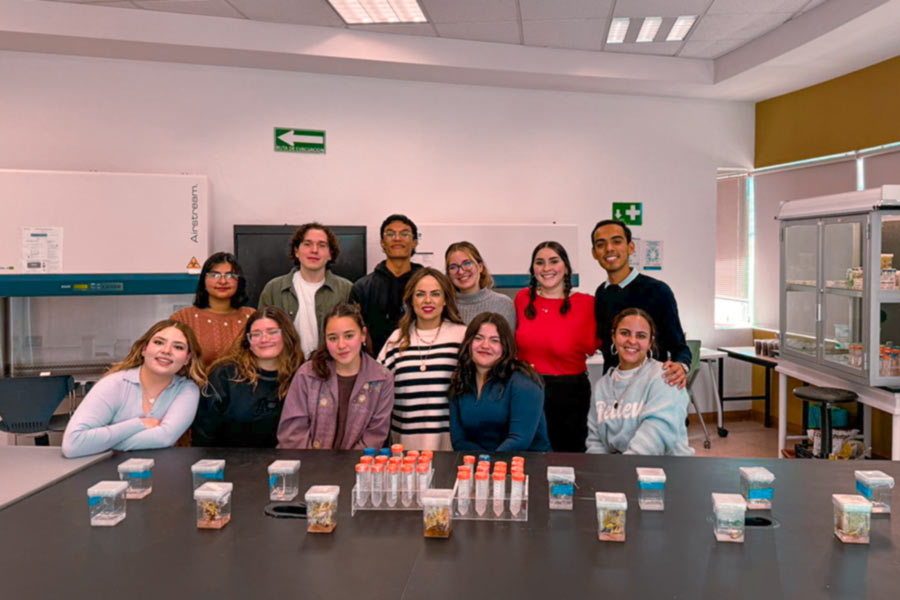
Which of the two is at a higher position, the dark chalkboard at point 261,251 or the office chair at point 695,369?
the dark chalkboard at point 261,251

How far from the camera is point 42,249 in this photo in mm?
3986

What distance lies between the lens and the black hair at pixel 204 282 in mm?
2828

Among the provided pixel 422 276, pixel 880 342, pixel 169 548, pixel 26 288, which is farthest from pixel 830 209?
pixel 26 288

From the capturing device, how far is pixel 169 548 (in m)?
1.46

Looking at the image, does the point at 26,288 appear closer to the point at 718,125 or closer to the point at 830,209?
the point at 830,209

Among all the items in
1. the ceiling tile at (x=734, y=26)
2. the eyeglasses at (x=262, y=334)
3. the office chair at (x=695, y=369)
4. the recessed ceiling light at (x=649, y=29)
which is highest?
the recessed ceiling light at (x=649, y=29)

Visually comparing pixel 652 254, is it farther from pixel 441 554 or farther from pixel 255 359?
pixel 441 554

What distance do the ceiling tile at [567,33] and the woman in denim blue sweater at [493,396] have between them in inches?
101

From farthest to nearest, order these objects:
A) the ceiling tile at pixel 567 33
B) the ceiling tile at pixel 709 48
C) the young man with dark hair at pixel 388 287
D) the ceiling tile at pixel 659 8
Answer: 1. the ceiling tile at pixel 709 48
2. the ceiling tile at pixel 567 33
3. the ceiling tile at pixel 659 8
4. the young man with dark hair at pixel 388 287

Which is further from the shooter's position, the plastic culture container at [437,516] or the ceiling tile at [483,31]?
the ceiling tile at [483,31]

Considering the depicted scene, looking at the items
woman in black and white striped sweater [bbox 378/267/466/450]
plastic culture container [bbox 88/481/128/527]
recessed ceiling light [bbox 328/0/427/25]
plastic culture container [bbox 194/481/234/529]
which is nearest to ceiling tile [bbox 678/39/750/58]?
recessed ceiling light [bbox 328/0/427/25]

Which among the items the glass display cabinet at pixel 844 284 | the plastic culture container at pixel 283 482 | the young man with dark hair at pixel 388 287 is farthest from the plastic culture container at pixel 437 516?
the glass display cabinet at pixel 844 284

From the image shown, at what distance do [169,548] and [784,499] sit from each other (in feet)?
4.88

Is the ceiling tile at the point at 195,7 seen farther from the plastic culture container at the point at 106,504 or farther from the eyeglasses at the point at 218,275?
the plastic culture container at the point at 106,504
